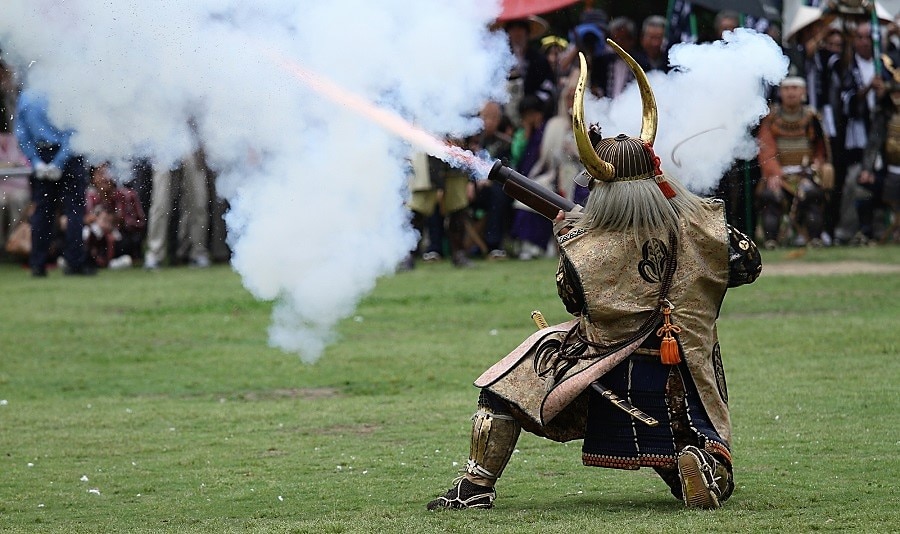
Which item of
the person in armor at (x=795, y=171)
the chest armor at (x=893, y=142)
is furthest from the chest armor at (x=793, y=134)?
the chest armor at (x=893, y=142)

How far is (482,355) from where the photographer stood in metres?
13.0

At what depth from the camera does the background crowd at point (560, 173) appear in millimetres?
18438

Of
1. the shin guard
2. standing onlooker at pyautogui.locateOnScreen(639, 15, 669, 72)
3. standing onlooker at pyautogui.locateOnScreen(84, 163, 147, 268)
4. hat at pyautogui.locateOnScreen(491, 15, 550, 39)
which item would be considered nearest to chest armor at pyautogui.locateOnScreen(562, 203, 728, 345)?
the shin guard

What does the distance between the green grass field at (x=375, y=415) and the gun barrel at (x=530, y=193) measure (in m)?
1.51

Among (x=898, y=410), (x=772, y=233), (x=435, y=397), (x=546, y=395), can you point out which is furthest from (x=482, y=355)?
(x=772, y=233)

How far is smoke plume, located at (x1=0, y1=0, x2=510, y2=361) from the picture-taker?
871cm

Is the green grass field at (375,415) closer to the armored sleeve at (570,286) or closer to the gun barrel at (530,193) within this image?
the armored sleeve at (570,286)

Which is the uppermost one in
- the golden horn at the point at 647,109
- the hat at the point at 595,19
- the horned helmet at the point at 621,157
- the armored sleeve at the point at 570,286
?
the hat at the point at 595,19

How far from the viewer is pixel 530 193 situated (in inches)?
304

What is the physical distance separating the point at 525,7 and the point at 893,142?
563cm

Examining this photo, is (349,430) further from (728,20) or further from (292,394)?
(728,20)

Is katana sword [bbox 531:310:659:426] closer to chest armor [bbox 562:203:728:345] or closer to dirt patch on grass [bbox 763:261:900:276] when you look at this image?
chest armor [bbox 562:203:728:345]

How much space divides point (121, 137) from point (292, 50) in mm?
1308

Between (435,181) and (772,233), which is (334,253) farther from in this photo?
(772,233)
